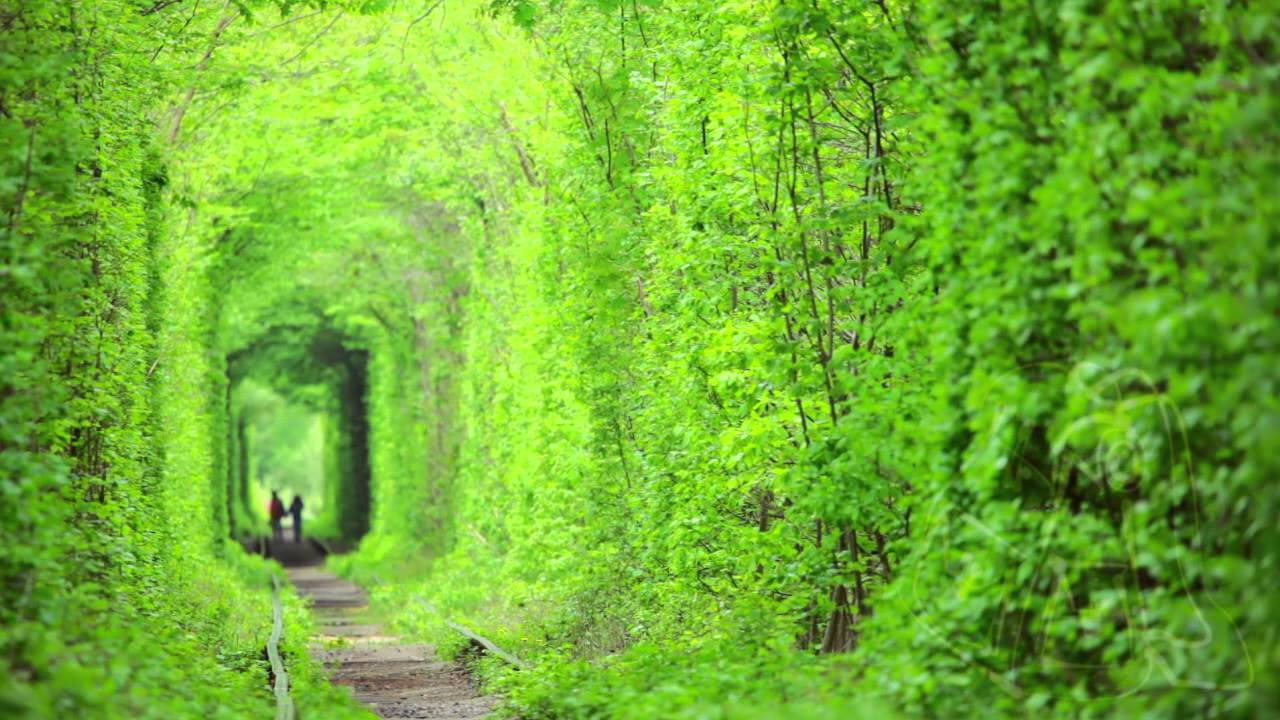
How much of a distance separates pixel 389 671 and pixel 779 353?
792 centimetres

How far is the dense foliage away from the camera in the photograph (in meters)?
5.87

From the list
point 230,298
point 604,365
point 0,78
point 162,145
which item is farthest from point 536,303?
point 230,298

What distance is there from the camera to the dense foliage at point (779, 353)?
231 inches

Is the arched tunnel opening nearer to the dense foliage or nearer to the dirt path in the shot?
the dirt path

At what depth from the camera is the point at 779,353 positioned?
10.1 meters

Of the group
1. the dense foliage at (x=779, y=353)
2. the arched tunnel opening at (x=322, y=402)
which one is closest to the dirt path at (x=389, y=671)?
the dense foliage at (x=779, y=353)

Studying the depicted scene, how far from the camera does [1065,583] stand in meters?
6.45

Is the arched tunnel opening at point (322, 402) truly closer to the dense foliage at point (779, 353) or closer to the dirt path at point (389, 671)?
the dirt path at point (389, 671)

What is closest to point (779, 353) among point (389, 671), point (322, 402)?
point (389, 671)

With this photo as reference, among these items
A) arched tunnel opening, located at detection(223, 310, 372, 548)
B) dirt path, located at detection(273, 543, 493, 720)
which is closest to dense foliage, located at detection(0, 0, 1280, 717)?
dirt path, located at detection(273, 543, 493, 720)

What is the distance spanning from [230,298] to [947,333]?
3186 cm

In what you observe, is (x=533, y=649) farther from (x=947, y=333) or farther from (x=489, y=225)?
(x=489, y=225)

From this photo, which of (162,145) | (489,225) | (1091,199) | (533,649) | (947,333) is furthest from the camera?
(489,225)

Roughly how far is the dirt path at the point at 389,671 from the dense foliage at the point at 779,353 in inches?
21.6
